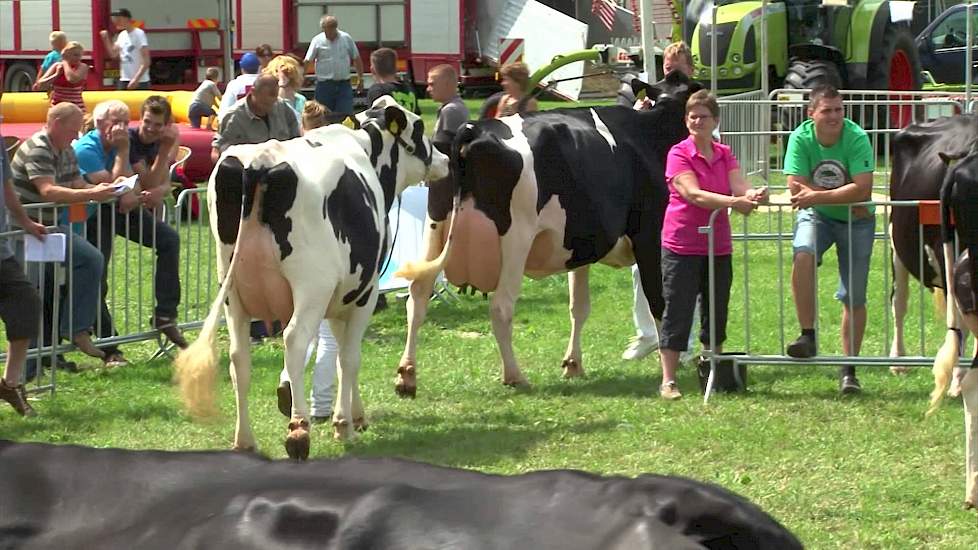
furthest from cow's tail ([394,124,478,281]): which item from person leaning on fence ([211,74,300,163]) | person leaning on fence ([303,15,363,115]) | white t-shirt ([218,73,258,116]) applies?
person leaning on fence ([303,15,363,115])

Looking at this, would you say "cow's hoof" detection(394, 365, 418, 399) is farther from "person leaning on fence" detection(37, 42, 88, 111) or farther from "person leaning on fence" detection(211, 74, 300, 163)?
"person leaning on fence" detection(37, 42, 88, 111)

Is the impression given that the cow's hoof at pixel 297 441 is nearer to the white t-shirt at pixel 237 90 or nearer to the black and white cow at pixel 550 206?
the black and white cow at pixel 550 206

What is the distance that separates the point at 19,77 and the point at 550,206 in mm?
21552

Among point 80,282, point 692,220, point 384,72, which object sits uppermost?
point 384,72

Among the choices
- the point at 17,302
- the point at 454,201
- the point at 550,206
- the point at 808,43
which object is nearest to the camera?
the point at 17,302

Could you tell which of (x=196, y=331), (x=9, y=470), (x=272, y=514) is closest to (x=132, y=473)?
(x=9, y=470)

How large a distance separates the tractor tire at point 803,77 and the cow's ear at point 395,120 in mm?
11053

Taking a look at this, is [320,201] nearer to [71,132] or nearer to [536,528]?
[71,132]

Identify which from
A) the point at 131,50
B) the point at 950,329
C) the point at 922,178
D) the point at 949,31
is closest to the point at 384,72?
the point at 922,178

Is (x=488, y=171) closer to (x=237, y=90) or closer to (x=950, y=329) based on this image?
(x=950, y=329)

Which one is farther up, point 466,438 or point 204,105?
point 204,105

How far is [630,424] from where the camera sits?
8.46 meters

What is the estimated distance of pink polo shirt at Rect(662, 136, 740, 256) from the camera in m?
8.92

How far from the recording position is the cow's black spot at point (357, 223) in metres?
7.74
